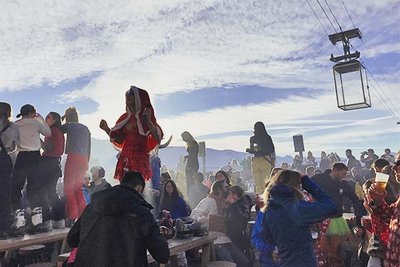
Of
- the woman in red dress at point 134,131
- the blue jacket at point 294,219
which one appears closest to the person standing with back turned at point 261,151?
the woman in red dress at point 134,131

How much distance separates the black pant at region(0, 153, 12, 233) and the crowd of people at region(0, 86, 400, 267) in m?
0.01

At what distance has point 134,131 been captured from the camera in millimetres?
4105

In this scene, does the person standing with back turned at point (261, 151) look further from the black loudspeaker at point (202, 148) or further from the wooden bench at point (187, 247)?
the black loudspeaker at point (202, 148)

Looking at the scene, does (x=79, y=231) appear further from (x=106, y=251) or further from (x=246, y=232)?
(x=246, y=232)

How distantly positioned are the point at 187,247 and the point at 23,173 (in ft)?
8.18

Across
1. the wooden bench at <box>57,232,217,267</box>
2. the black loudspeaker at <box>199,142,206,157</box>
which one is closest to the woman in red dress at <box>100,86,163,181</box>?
the wooden bench at <box>57,232,217,267</box>

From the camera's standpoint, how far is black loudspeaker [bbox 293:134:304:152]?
770 inches

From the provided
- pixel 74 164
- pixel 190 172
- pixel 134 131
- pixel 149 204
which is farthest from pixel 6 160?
pixel 190 172

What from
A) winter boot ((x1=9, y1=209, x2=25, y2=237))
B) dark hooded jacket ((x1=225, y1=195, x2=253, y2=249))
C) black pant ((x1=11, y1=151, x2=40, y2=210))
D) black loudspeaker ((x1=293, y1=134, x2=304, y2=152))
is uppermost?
black loudspeaker ((x1=293, y1=134, x2=304, y2=152))

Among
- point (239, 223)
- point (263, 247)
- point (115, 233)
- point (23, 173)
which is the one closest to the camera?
point (115, 233)

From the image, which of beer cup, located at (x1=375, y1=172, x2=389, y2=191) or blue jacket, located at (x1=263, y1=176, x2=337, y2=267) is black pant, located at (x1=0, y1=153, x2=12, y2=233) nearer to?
blue jacket, located at (x1=263, y1=176, x2=337, y2=267)

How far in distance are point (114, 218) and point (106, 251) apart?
0.24m

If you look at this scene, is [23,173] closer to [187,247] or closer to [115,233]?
[187,247]

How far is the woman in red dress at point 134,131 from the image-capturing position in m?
4.07
